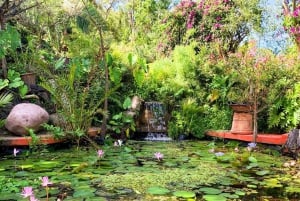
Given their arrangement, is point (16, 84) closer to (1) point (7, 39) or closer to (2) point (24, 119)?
(1) point (7, 39)

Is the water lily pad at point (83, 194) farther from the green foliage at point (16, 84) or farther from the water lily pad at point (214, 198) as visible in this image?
the green foliage at point (16, 84)

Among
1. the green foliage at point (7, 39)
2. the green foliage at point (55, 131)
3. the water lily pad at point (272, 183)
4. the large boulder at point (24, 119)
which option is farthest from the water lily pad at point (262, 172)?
the green foliage at point (7, 39)

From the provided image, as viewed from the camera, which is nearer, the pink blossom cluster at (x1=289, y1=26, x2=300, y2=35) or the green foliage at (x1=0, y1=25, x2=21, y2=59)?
the green foliage at (x1=0, y1=25, x2=21, y2=59)

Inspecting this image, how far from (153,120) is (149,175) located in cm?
456

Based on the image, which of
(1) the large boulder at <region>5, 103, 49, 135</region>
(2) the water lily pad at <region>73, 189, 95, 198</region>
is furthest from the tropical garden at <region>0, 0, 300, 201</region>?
(1) the large boulder at <region>5, 103, 49, 135</region>

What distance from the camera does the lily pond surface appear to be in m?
3.48

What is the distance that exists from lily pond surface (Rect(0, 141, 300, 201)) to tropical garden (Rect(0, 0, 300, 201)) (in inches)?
0.5

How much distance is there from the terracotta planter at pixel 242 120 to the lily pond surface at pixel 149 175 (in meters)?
1.18

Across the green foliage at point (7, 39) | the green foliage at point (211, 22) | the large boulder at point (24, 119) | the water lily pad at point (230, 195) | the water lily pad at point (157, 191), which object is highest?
the green foliage at point (211, 22)

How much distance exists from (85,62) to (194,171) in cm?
404

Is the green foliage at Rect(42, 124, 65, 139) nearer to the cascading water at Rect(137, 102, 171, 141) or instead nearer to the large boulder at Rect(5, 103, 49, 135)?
the large boulder at Rect(5, 103, 49, 135)

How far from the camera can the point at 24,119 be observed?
638 centimetres

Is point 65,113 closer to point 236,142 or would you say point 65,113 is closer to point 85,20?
point 85,20

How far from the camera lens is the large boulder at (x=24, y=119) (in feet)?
21.0
